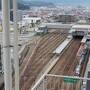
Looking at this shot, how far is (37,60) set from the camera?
841 centimetres

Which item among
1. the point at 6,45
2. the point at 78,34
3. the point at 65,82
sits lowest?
the point at 78,34

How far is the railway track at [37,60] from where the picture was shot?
620cm

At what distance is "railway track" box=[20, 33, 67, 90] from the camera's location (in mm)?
6202

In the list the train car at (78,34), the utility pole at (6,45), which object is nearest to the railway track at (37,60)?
the train car at (78,34)

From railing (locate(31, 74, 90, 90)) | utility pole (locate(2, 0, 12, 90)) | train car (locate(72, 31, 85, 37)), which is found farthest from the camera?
train car (locate(72, 31, 85, 37))

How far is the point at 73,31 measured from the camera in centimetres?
1262

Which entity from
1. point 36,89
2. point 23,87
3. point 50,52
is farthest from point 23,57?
point 36,89

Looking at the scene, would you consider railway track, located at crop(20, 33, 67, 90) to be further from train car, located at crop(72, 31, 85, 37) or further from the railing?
the railing

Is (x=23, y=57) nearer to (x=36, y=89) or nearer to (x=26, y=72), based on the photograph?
(x=26, y=72)

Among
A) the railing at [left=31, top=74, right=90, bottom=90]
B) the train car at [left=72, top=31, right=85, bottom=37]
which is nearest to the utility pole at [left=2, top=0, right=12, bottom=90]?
the railing at [left=31, top=74, right=90, bottom=90]

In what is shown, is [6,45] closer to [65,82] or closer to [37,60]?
[65,82]

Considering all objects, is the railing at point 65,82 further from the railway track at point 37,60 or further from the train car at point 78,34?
the train car at point 78,34

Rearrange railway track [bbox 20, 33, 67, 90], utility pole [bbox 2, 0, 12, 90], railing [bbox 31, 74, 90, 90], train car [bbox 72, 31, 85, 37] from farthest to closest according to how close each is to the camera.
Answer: train car [bbox 72, 31, 85, 37] < railway track [bbox 20, 33, 67, 90] < railing [bbox 31, 74, 90, 90] < utility pole [bbox 2, 0, 12, 90]

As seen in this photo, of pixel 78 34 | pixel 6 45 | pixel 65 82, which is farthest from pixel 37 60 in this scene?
pixel 6 45
